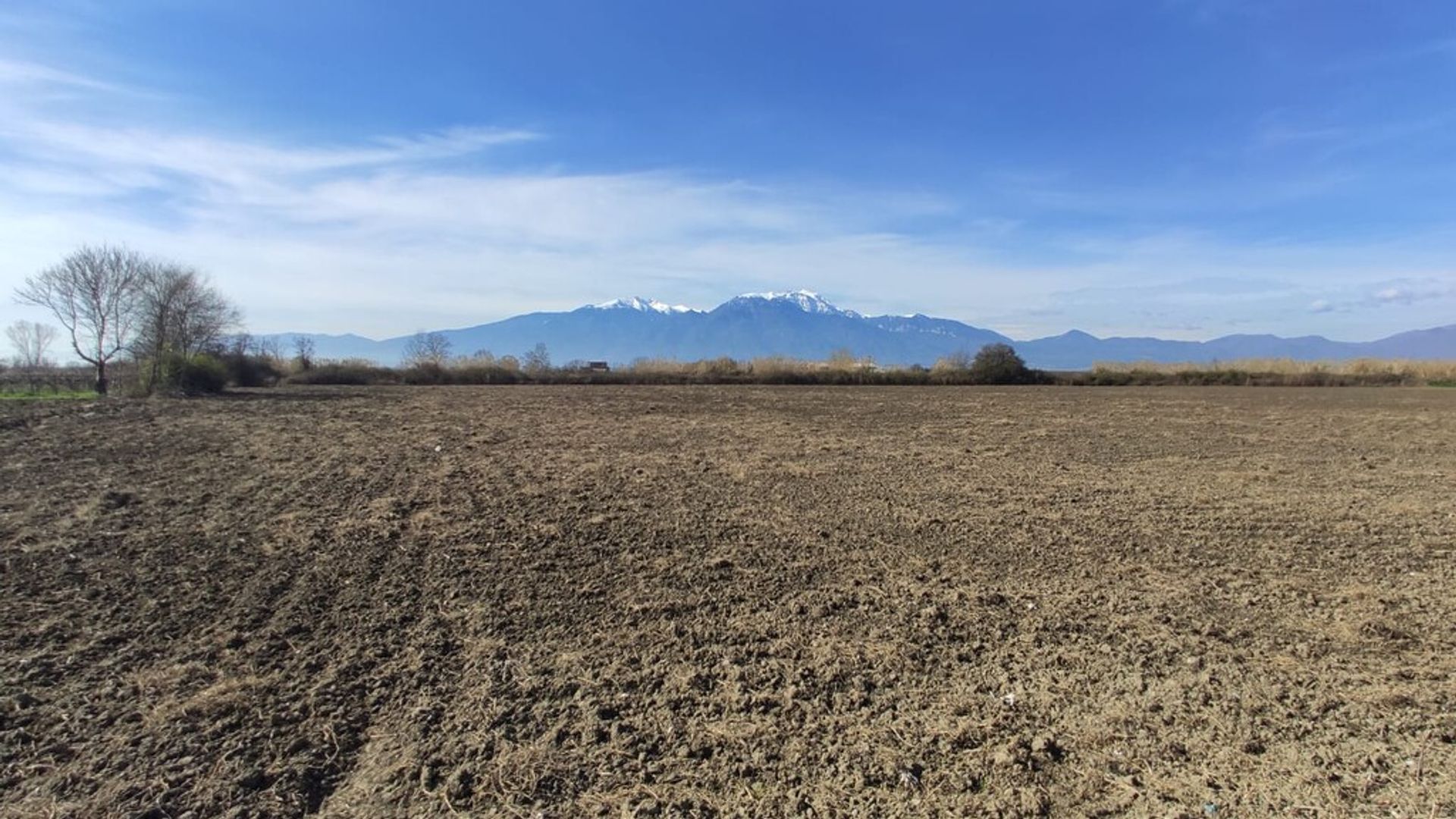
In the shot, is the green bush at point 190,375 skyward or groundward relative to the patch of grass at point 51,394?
skyward

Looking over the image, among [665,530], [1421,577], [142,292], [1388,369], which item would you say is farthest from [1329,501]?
[1388,369]

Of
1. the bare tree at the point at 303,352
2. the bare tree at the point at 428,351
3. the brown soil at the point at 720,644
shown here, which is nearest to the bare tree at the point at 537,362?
the bare tree at the point at 428,351

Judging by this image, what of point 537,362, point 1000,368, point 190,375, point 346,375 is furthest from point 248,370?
point 1000,368

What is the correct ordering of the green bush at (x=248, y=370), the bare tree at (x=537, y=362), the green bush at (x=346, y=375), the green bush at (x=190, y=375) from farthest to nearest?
1. the bare tree at (x=537, y=362)
2. the green bush at (x=346, y=375)
3. the green bush at (x=248, y=370)
4. the green bush at (x=190, y=375)

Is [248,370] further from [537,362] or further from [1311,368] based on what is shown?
[1311,368]

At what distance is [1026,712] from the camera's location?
380 centimetres

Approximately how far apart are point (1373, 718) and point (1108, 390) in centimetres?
4497

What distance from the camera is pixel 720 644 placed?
4680 millimetres

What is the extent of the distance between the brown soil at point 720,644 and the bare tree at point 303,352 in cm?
4769

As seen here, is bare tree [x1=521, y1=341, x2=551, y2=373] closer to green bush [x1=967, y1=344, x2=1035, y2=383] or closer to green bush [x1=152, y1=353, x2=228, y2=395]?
green bush [x1=152, y1=353, x2=228, y2=395]

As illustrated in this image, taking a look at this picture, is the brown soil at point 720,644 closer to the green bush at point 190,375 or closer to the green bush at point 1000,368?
the green bush at point 190,375

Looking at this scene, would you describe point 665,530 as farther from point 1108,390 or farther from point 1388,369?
point 1388,369

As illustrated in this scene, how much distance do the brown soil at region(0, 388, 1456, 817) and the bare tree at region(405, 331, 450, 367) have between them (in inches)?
1861

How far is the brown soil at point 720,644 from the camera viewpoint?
318 cm
